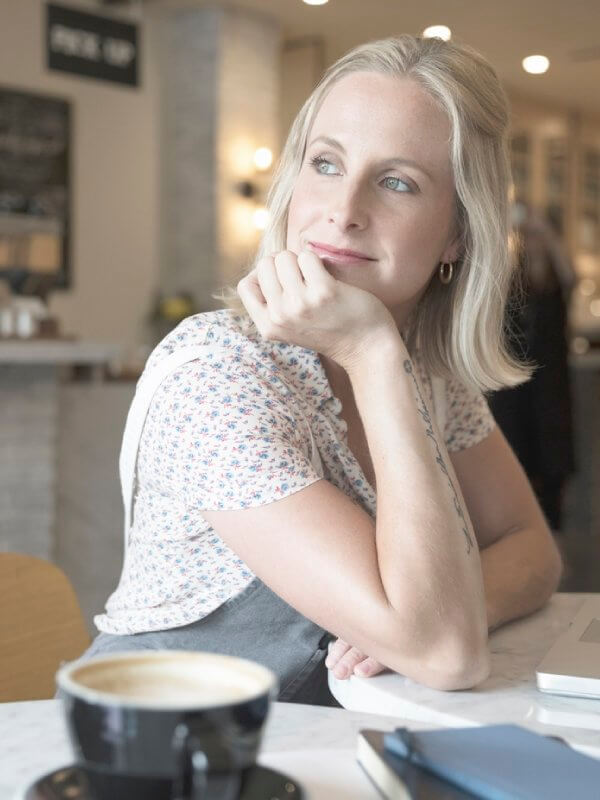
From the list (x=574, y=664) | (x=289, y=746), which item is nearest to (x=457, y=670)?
(x=574, y=664)

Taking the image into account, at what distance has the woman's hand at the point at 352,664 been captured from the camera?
3.52ft

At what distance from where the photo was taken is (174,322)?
7238 millimetres

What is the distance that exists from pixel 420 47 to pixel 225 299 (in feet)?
1.32

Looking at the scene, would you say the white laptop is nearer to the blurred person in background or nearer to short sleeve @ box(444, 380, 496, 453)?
short sleeve @ box(444, 380, 496, 453)

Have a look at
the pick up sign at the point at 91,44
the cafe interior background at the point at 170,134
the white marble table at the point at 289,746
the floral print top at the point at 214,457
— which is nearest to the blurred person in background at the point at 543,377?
the cafe interior background at the point at 170,134

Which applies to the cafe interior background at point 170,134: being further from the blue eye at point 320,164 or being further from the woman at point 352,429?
the blue eye at point 320,164

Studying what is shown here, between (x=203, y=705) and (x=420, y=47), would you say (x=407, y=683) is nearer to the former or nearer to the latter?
(x=203, y=705)

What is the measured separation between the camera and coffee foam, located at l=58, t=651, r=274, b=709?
0.55 meters

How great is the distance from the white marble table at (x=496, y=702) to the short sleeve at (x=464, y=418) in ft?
1.61

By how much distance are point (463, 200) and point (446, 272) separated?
0.16m

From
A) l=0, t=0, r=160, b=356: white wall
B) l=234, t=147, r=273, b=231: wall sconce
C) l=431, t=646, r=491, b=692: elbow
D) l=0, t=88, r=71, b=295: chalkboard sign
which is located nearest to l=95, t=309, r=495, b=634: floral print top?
l=431, t=646, r=491, b=692: elbow

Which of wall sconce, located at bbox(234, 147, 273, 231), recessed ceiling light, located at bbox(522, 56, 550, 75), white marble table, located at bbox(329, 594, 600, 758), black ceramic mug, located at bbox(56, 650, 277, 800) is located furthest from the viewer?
recessed ceiling light, located at bbox(522, 56, 550, 75)

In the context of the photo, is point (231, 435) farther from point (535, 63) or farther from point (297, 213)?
point (535, 63)

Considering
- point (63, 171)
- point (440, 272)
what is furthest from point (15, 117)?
point (440, 272)
